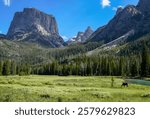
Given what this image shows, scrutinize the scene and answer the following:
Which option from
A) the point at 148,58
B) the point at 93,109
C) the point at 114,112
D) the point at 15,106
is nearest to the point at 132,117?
the point at 114,112

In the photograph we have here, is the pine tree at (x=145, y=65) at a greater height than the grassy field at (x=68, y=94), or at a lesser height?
greater

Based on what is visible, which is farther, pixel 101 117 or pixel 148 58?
pixel 148 58

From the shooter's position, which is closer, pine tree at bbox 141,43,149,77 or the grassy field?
the grassy field

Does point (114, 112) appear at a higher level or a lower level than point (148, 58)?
lower

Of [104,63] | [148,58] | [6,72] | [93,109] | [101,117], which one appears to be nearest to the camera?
[101,117]

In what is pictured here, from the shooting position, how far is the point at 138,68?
170m

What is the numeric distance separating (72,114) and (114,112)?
3.31m

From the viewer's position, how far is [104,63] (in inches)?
7854

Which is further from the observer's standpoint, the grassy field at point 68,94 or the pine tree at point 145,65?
the pine tree at point 145,65

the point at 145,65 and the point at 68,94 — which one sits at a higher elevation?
the point at 145,65

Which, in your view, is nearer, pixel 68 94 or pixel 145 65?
pixel 68 94

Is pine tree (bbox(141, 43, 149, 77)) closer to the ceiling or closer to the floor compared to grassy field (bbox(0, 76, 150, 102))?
closer to the ceiling

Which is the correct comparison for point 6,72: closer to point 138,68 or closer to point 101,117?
point 138,68

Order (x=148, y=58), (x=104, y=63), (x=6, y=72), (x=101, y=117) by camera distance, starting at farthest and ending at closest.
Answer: (x=104, y=63)
(x=6, y=72)
(x=148, y=58)
(x=101, y=117)
